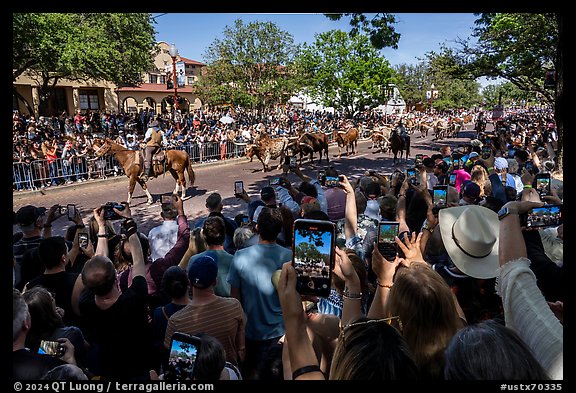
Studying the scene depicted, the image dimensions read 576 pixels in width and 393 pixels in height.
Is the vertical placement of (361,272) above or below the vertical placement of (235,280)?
above

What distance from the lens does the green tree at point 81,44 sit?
56.0ft

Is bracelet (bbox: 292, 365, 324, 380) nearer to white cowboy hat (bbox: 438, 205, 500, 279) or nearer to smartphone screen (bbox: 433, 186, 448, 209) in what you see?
white cowboy hat (bbox: 438, 205, 500, 279)

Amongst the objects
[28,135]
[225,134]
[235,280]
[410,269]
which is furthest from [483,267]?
[225,134]

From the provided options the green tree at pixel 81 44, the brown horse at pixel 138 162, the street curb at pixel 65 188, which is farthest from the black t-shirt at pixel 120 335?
the green tree at pixel 81 44

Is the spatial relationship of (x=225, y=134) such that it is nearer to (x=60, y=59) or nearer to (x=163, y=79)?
(x=60, y=59)

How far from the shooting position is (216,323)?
2.62m

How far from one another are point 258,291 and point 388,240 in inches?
43.0

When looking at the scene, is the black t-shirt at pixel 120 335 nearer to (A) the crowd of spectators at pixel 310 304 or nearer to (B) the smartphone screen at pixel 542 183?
(A) the crowd of spectators at pixel 310 304

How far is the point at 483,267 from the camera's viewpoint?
8.20 ft

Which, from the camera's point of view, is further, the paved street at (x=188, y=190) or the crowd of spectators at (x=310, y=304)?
the paved street at (x=188, y=190)

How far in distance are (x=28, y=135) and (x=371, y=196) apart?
50.7ft

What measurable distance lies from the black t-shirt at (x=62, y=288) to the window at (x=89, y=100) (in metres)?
34.0

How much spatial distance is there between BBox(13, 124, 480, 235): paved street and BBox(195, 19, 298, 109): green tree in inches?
365

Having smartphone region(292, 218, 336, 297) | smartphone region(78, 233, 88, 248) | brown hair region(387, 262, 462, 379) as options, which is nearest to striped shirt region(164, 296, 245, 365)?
smartphone region(292, 218, 336, 297)
